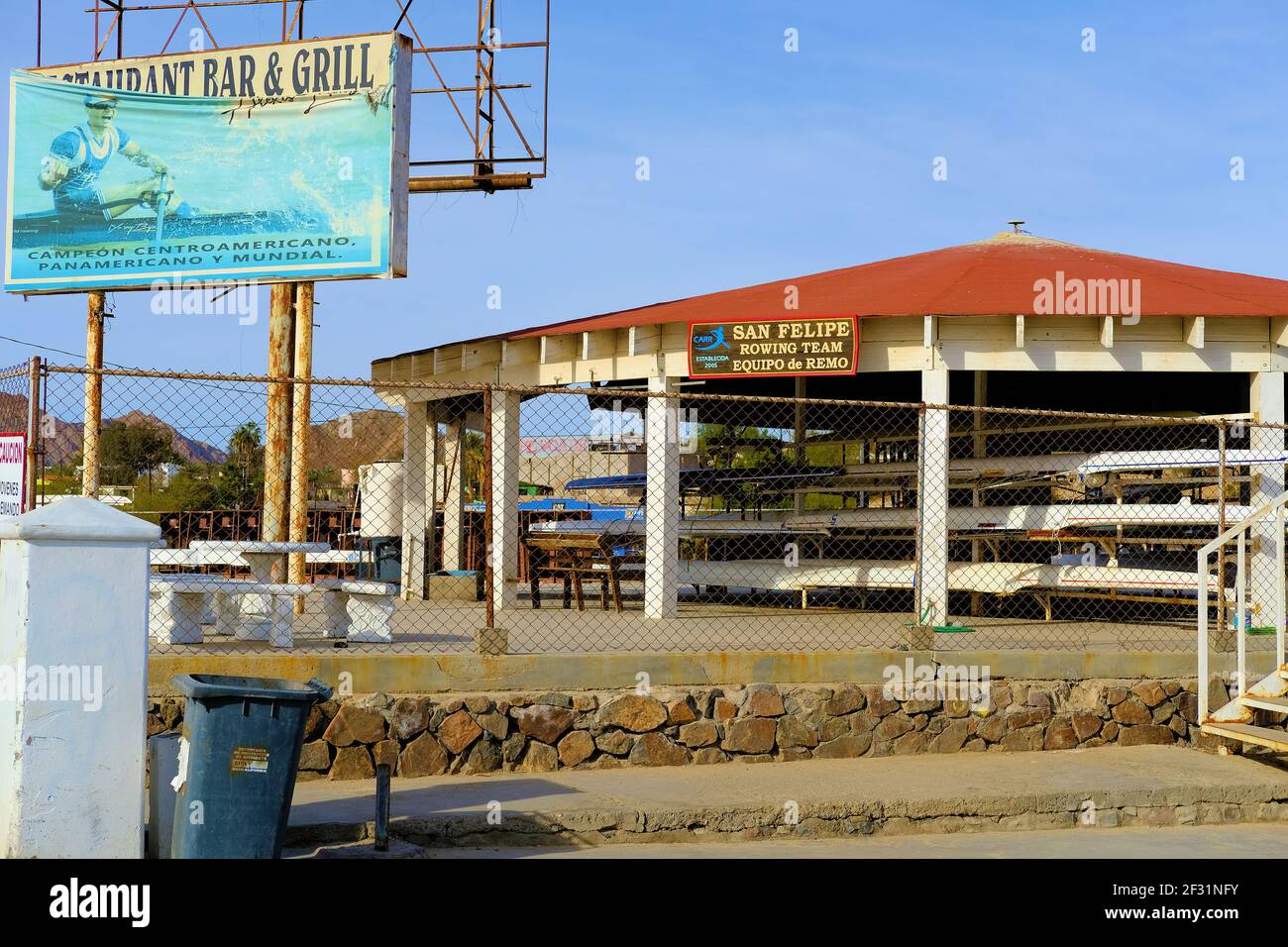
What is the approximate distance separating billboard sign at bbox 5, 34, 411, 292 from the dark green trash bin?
866 cm

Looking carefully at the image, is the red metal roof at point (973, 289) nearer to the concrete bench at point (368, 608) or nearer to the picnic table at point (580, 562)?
the picnic table at point (580, 562)

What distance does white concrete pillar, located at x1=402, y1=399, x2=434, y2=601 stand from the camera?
17.5 m

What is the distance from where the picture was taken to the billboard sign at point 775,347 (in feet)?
44.5

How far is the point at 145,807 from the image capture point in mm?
7332

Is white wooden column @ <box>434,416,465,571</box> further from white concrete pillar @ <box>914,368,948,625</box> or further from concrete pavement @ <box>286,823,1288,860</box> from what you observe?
concrete pavement @ <box>286,823,1288,860</box>

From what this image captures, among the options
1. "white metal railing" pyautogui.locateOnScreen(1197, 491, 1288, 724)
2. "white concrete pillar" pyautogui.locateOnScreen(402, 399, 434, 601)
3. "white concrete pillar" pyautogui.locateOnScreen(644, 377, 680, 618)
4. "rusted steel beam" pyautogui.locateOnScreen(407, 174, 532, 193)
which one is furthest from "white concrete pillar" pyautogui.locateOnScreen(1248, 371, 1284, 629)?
"white concrete pillar" pyautogui.locateOnScreen(402, 399, 434, 601)

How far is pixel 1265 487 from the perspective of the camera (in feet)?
43.7

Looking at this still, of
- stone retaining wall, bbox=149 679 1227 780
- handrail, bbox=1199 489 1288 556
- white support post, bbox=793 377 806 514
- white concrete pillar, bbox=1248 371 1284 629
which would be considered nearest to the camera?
stone retaining wall, bbox=149 679 1227 780

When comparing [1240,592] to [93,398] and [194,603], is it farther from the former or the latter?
[93,398]

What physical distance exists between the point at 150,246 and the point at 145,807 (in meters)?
9.78

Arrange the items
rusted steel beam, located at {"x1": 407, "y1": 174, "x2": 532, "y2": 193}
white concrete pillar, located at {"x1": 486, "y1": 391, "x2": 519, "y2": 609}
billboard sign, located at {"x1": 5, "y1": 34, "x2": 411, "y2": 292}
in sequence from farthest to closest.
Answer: rusted steel beam, located at {"x1": 407, "y1": 174, "x2": 532, "y2": 193} → white concrete pillar, located at {"x1": 486, "y1": 391, "x2": 519, "y2": 609} → billboard sign, located at {"x1": 5, "y1": 34, "x2": 411, "y2": 292}

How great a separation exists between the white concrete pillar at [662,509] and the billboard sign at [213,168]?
3.54 m
